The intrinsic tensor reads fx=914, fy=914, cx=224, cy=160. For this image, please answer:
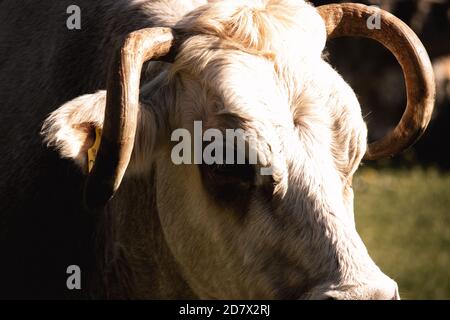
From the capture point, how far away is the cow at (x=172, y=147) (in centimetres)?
339

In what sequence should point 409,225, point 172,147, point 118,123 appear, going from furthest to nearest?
point 409,225, point 172,147, point 118,123

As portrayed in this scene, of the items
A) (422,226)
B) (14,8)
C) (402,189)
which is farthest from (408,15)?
Result: (14,8)

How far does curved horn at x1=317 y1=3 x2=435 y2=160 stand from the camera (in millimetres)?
4152

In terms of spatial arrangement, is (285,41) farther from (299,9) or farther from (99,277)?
(99,277)

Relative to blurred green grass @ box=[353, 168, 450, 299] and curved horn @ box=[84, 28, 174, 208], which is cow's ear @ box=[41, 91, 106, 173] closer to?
curved horn @ box=[84, 28, 174, 208]

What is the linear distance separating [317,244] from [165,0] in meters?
1.51

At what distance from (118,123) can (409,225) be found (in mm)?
5982

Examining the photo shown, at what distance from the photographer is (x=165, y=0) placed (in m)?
4.24

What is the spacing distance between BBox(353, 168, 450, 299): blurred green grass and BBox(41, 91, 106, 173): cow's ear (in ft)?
12.3

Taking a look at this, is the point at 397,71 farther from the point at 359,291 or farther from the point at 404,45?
the point at 359,291

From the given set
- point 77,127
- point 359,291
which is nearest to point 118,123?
point 77,127

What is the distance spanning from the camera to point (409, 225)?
29.0 ft

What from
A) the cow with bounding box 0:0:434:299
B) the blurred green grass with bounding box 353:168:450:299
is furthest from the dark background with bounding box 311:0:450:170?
the cow with bounding box 0:0:434:299

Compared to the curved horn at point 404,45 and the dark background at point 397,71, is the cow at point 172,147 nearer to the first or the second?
the curved horn at point 404,45
